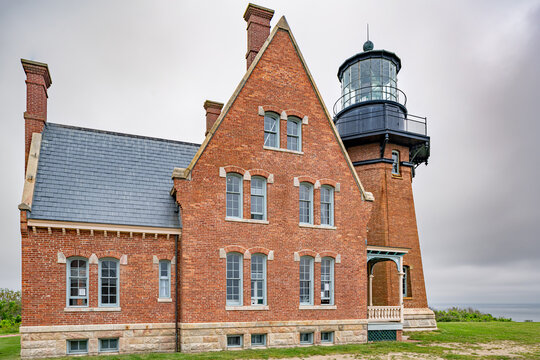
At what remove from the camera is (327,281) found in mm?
19812

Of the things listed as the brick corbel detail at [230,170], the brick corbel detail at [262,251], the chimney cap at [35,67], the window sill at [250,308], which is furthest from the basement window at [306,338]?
the chimney cap at [35,67]

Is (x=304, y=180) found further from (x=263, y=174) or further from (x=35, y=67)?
(x=35, y=67)

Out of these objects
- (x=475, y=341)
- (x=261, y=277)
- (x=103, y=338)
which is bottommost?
(x=475, y=341)

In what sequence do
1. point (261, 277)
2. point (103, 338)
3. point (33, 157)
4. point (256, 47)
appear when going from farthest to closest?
point (256, 47), point (261, 277), point (33, 157), point (103, 338)


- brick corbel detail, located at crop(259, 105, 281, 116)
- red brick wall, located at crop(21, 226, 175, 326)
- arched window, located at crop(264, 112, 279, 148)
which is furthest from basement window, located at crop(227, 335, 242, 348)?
brick corbel detail, located at crop(259, 105, 281, 116)

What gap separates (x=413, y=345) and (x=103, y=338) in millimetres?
12628

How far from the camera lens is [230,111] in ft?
61.1

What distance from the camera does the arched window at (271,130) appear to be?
64.0ft

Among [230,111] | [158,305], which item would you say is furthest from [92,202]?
[230,111]

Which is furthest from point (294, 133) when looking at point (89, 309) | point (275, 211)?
point (89, 309)

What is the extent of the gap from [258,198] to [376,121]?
1047cm

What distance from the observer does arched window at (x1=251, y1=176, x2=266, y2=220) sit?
61.6 feet

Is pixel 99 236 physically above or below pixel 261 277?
above

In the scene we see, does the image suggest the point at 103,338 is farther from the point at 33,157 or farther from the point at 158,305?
the point at 33,157
